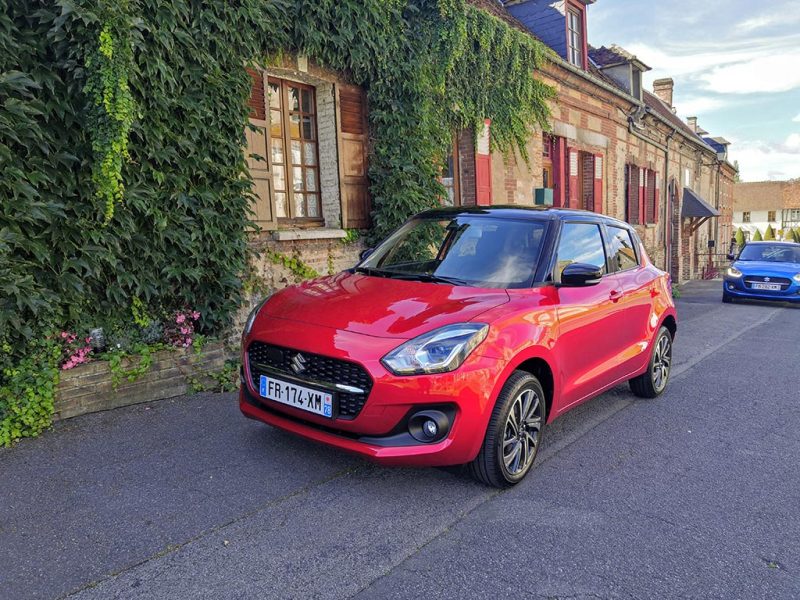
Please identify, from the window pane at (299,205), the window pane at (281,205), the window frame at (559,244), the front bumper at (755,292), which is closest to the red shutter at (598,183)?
the front bumper at (755,292)

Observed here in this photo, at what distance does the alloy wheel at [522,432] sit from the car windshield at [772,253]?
14.5 m

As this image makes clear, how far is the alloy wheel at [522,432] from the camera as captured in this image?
11.8 feet

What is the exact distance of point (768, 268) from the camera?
47.2 ft

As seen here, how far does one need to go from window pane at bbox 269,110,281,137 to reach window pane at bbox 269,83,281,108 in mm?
87

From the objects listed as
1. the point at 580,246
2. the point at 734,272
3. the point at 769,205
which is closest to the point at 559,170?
the point at 734,272

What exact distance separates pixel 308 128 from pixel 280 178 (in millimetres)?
936

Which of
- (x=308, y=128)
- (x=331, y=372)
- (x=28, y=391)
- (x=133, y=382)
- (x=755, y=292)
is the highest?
(x=308, y=128)

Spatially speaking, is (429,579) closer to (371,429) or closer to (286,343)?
(371,429)

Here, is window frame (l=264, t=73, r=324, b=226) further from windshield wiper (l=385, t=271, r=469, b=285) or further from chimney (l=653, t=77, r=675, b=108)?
chimney (l=653, t=77, r=675, b=108)

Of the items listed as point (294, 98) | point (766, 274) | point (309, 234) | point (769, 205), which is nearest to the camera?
point (309, 234)

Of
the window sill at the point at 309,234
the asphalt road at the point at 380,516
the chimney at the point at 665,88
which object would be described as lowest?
the asphalt road at the point at 380,516

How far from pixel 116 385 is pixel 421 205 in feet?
16.5

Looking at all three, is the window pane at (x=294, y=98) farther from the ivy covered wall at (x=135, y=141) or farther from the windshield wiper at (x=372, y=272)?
the windshield wiper at (x=372, y=272)

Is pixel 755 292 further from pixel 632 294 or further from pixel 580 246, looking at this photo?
pixel 580 246
